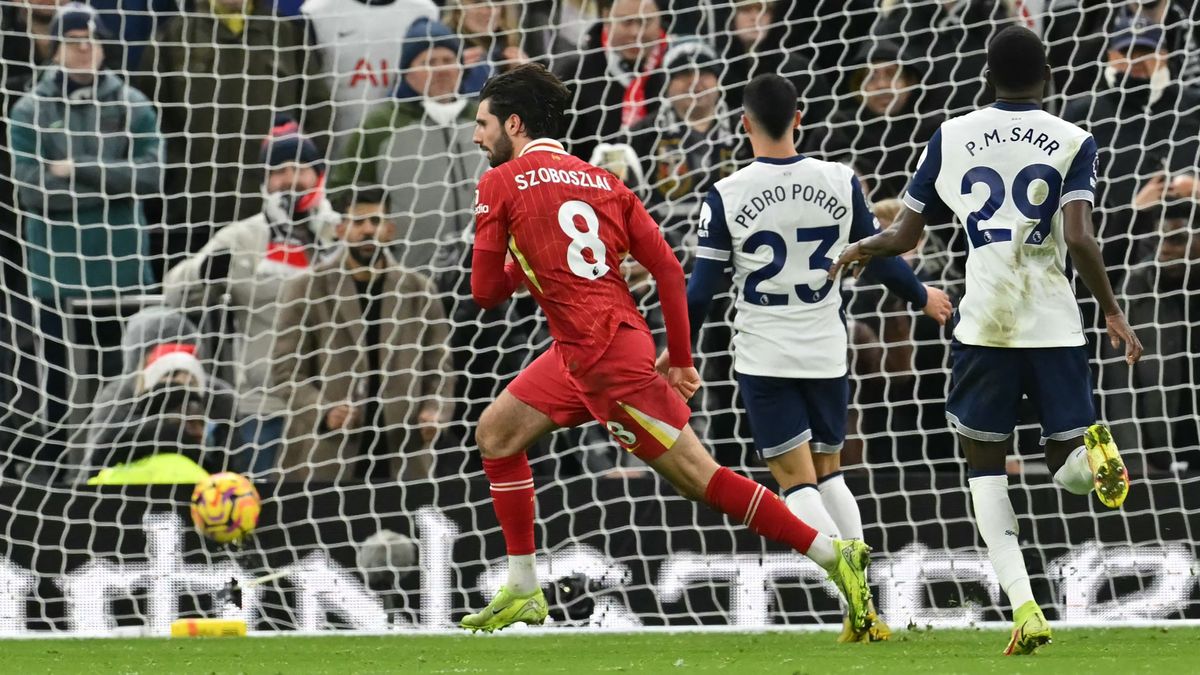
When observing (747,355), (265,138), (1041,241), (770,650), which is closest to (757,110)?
(747,355)

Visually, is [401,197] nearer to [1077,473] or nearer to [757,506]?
[757,506]

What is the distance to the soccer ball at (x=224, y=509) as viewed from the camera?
23.3 feet

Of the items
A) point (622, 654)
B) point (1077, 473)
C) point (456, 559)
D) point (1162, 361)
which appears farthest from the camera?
point (1162, 361)

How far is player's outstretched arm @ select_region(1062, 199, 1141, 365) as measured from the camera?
4.88 metres

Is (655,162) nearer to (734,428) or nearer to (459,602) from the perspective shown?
(734,428)

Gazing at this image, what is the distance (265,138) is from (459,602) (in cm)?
265

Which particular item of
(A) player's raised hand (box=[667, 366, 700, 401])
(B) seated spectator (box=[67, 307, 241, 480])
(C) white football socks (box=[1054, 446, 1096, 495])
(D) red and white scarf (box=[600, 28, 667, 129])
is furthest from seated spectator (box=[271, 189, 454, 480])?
(C) white football socks (box=[1054, 446, 1096, 495])

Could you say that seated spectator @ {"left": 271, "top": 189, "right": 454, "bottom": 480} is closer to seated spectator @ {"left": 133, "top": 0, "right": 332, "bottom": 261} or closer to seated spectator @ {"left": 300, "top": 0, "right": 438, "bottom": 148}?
seated spectator @ {"left": 133, "top": 0, "right": 332, "bottom": 261}

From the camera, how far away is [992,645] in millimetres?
5750

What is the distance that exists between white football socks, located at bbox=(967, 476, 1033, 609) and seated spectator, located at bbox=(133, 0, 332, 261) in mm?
4692

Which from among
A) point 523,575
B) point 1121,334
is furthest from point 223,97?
point 1121,334

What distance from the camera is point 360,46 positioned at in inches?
352

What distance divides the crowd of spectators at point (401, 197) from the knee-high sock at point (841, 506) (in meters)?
1.61

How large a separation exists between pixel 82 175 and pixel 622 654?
4.22 metres
